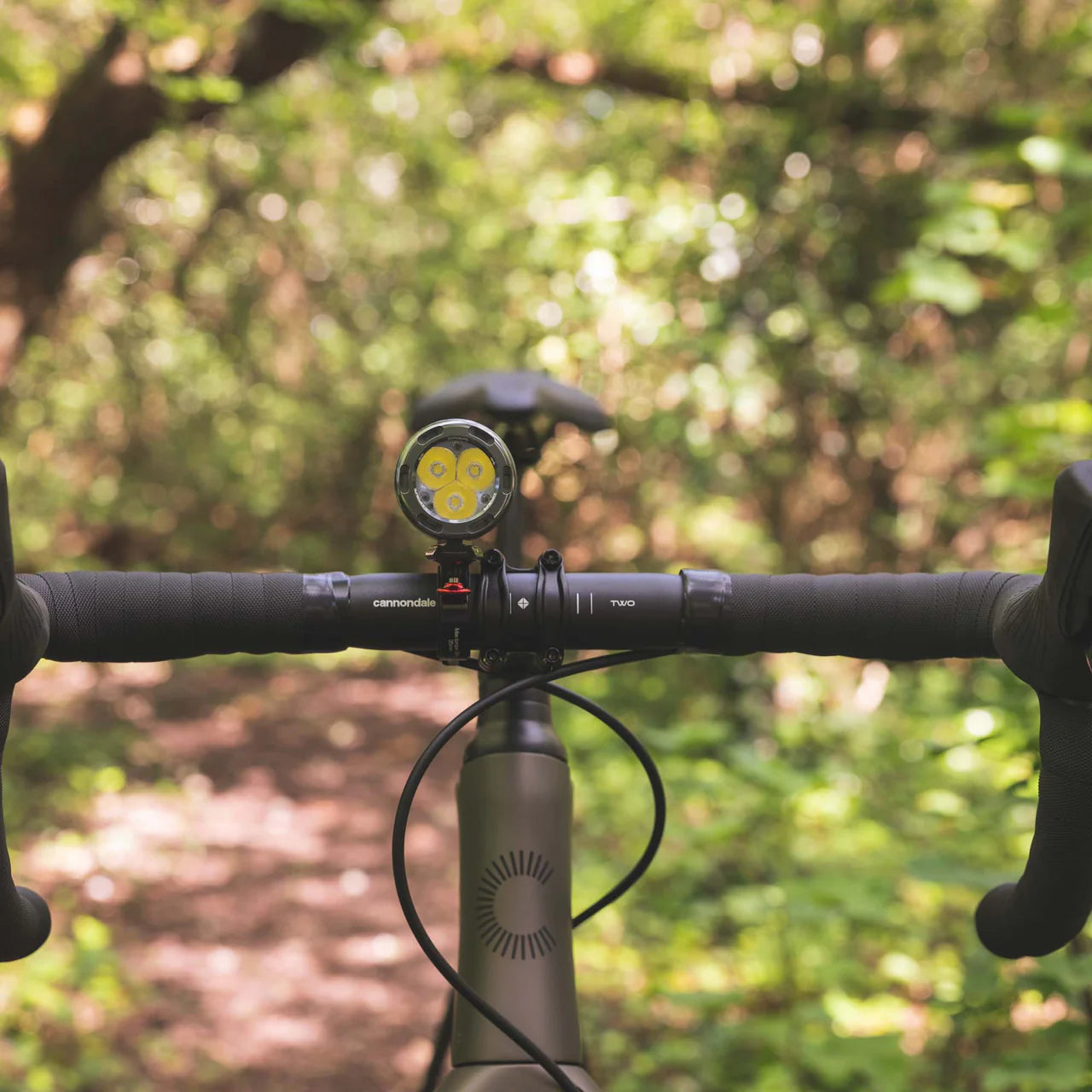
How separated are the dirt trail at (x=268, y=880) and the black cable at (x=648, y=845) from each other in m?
2.08

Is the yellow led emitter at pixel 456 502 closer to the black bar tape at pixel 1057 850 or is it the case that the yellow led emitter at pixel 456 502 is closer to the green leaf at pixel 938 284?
the black bar tape at pixel 1057 850

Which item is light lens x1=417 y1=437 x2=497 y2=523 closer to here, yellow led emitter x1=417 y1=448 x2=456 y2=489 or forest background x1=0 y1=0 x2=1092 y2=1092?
yellow led emitter x1=417 y1=448 x2=456 y2=489

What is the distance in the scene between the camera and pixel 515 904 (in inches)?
42.6

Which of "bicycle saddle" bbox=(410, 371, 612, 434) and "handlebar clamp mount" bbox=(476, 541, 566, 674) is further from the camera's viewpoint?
"bicycle saddle" bbox=(410, 371, 612, 434)

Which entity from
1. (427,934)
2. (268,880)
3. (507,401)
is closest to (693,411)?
(268,880)

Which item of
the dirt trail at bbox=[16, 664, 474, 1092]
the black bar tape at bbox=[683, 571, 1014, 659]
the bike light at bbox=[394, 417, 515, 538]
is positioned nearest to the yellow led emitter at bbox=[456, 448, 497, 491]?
the bike light at bbox=[394, 417, 515, 538]

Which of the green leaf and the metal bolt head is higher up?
the green leaf

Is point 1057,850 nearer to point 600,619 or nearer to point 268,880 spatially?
point 600,619

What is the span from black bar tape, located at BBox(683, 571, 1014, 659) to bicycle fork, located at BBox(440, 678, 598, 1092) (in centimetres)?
22

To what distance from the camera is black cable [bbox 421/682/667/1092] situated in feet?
3.72

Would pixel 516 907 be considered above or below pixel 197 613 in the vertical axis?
below

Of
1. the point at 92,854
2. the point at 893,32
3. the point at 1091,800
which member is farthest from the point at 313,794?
the point at 1091,800

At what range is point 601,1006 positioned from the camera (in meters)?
3.31

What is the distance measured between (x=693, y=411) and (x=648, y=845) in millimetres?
4261
